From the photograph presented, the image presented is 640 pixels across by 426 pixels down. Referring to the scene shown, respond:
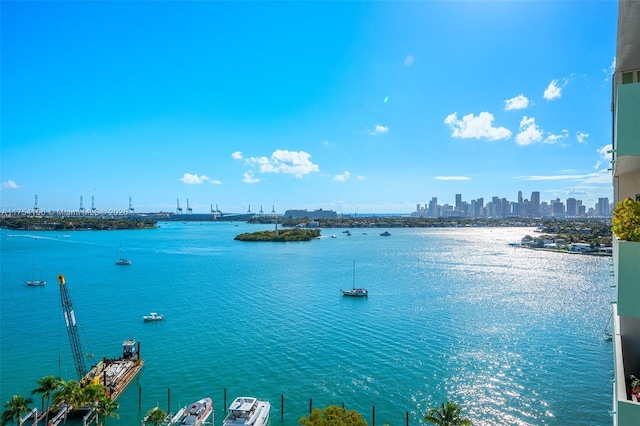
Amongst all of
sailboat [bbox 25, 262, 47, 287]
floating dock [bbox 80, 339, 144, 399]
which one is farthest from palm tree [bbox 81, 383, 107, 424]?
sailboat [bbox 25, 262, 47, 287]

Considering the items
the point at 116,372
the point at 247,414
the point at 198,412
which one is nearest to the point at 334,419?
the point at 247,414

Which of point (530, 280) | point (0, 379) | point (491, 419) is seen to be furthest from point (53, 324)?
point (530, 280)

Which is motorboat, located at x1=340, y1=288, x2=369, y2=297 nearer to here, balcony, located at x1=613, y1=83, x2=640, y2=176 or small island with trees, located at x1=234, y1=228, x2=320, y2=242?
balcony, located at x1=613, y1=83, x2=640, y2=176

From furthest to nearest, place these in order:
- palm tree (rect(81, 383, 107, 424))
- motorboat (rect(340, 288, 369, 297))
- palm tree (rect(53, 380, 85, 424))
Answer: motorboat (rect(340, 288, 369, 297)) < palm tree (rect(81, 383, 107, 424)) < palm tree (rect(53, 380, 85, 424))

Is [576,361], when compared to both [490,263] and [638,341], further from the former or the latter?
[490,263]

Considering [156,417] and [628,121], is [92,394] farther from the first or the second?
[628,121]

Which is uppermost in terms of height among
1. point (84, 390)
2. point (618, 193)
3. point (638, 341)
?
point (618, 193)
